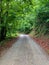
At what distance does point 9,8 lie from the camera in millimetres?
27000

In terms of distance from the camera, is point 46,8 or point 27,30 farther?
point 27,30

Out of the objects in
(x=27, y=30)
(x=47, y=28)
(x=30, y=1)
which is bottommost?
(x=27, y=30)

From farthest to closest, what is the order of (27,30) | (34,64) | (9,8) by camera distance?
1. (27,30)
2. (9,8)
3. (34,64)

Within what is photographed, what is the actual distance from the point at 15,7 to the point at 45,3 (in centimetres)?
480

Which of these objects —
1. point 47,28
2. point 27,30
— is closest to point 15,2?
point 47,28

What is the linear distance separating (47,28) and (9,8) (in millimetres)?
8588

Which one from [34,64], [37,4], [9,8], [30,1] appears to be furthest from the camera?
[37,4]

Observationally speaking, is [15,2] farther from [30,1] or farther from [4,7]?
[30,1]

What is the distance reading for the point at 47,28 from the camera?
3158 cm

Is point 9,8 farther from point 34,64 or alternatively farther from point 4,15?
point 34,64

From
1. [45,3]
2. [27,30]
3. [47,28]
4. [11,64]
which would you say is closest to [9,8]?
[45,3]

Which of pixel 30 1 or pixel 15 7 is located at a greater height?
pixel 30 1

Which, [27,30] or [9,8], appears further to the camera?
[27,30]

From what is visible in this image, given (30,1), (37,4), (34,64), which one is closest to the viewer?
(34,64)
